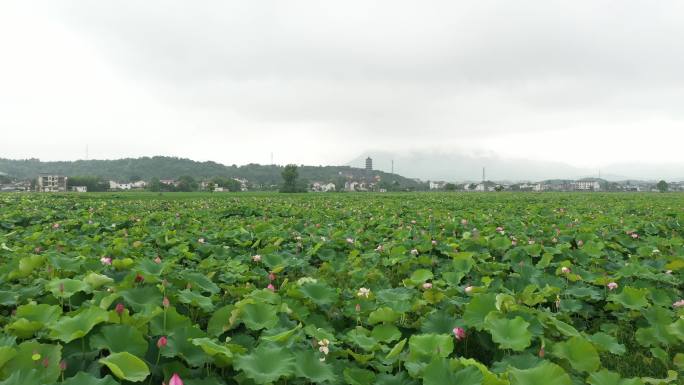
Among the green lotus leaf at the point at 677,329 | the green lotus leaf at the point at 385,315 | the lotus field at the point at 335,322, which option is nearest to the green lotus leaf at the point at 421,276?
the lotus field at the point at 335,322

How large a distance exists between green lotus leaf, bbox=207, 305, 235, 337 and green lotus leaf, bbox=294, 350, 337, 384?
0.66 meters

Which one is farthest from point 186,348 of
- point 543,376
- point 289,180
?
point 289,180

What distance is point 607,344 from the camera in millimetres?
2527

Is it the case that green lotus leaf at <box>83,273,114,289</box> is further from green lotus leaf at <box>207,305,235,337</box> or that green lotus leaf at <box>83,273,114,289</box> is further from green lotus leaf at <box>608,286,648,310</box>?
green lotus leaf at <box>608,286,648,310</box>

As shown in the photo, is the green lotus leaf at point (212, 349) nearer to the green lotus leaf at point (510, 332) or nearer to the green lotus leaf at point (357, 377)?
the green lotus leaf at point (357, 377)

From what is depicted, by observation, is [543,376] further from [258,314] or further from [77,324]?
[77,324]

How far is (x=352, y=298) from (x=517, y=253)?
8.19 feet

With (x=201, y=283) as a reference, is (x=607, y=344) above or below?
below

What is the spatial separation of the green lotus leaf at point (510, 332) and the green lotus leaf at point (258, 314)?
4.07 feet

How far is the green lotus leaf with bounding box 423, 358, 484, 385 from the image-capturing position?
5.74ft

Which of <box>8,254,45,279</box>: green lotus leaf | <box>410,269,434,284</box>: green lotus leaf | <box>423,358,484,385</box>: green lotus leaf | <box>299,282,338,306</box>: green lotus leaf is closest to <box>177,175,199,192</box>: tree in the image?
<box>8,254,45,279</box>: green lotus leaf

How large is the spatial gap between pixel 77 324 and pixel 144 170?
452 ft

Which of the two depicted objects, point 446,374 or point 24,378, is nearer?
point 24,378

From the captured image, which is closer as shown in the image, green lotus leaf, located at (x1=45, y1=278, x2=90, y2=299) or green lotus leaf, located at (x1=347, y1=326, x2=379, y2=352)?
green lotus leaf, located at (x1=347, y1=326, x2=379, y2=352)
